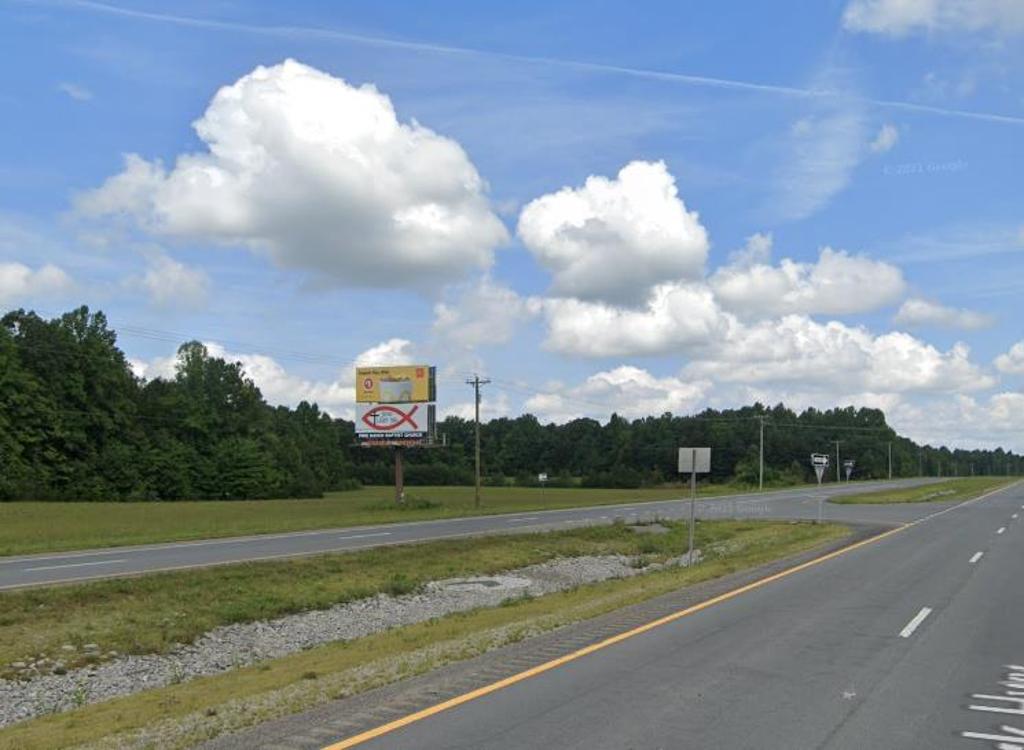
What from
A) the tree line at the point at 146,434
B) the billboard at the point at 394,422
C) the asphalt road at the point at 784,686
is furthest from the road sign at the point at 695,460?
the tree line at the point at 146,434

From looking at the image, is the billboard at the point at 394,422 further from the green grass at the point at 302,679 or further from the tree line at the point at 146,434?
the green grass at the point at 302,679

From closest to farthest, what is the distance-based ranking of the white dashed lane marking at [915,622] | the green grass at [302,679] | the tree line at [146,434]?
the green grass at [302,679] → the white dashed lane marking at [915,622] → the tree line at [146,434]

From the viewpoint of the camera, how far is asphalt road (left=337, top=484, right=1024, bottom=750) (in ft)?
24.2

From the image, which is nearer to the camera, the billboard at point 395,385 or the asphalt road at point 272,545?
the asphalt road at point 272,545

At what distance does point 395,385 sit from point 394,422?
8.34 ft

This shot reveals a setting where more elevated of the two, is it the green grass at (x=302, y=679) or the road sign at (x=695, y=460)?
the road sign at (x=695, y=460)

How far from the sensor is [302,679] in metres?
10.9

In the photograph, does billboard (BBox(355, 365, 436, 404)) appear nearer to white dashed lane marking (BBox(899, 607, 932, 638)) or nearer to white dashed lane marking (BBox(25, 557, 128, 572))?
white dashed lane marking (BBox(25, 557, 128, 572))

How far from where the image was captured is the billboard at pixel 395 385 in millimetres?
65062

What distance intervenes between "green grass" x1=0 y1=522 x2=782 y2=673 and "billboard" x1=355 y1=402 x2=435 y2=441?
33073 mm

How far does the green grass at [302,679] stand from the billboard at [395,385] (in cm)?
4573

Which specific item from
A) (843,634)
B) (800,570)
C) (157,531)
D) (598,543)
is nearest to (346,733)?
(843,634)

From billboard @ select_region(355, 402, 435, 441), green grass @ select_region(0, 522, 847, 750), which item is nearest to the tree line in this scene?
billboard @ select_region(355, 402, 435, 441)

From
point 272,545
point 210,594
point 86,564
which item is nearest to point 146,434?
point 272,545
